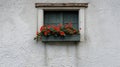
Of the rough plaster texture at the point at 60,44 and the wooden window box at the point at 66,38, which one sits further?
the rough plaster texture at the point at 60,44

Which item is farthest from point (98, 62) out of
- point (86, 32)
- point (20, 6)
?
point (20, 6)

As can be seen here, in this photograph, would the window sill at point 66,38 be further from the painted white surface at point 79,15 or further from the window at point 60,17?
the window at point 60,17

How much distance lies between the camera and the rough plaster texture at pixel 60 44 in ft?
19.1

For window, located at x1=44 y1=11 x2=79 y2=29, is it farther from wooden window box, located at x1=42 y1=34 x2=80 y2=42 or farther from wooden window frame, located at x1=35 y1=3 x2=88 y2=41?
wooden window box, located at x1=42 y1=34 x2=80 y2=42

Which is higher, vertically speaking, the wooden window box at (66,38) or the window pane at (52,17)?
the window pane at (52,17)

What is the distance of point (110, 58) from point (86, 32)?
83cm

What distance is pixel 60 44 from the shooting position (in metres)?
5.86

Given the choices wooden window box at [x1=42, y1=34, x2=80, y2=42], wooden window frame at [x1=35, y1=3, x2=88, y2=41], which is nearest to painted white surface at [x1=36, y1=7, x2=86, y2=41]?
wooden window frame at [x1=35, y1=3, x2=88, y2=41]

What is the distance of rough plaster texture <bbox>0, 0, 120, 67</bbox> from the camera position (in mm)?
5832

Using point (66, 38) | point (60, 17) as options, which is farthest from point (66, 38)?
point (60, 17)

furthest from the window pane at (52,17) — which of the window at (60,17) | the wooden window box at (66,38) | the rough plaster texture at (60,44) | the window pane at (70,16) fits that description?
the wooden window box at (66,38)

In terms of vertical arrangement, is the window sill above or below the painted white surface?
below

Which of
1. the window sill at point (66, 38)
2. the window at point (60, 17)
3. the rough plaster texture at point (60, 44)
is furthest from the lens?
the window at point (60, 17)

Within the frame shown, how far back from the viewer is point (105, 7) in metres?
5.90
